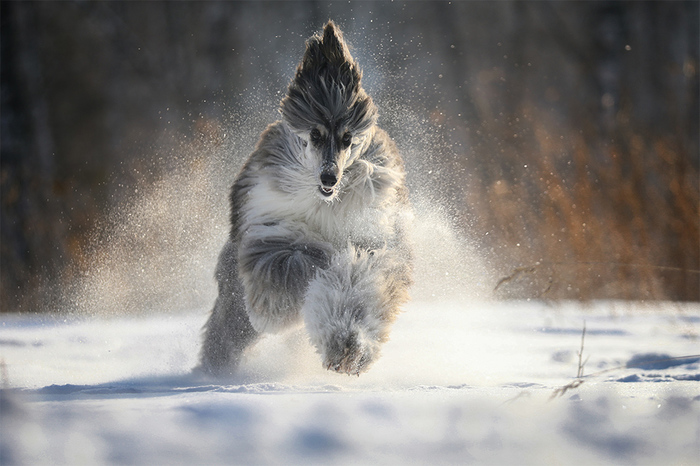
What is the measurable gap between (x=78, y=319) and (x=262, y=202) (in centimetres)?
210

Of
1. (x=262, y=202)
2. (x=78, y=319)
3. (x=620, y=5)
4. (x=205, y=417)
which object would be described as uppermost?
(x=620, y=5)

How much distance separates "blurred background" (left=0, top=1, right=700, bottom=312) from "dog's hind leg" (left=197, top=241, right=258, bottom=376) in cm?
130

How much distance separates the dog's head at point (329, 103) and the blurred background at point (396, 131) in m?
0.43

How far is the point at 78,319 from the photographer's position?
4320 mm

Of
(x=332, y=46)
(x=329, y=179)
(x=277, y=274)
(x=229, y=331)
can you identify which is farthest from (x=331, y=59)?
(x=229, y=331)

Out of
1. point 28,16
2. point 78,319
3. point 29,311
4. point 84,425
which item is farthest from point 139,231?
point 28,16

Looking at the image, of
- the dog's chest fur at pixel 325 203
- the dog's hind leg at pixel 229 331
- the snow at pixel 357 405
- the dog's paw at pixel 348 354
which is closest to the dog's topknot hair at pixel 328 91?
the dog's chest fur at pixel 325 203

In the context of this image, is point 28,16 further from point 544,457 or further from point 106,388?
point 544,457

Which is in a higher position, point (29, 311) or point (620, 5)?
point (620, 5)

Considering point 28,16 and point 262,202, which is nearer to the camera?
point 262,202

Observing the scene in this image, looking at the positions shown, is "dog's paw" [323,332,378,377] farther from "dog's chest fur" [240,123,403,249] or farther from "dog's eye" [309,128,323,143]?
"dog's eye" [309,128,323,143]

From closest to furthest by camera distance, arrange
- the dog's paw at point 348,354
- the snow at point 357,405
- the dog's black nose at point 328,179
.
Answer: the snow at point 357,405
the dog's paw at point 348,354
the dog's black nose at point 328,179

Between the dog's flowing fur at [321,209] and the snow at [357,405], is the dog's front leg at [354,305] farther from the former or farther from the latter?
the snow at [357,405]

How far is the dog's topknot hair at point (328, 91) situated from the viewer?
286 cm
